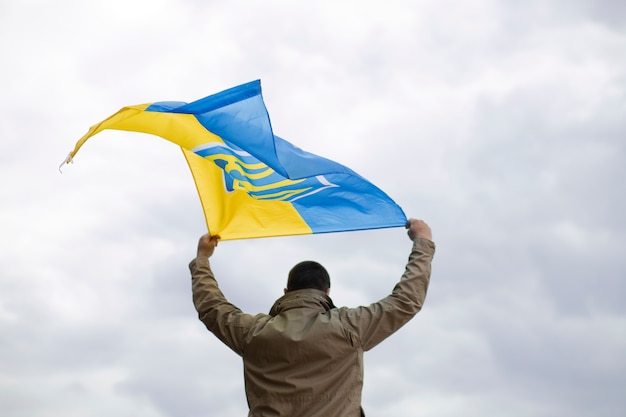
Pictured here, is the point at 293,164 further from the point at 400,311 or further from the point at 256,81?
the point at 400,311

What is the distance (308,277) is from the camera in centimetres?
643

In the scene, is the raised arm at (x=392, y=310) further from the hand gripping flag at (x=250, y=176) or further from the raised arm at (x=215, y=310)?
the hand gripping flag at (x=250, y=176)

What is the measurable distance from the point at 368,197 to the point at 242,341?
244cm

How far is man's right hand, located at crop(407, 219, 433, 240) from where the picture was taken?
273 inches

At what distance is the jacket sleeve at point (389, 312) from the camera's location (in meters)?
6.16

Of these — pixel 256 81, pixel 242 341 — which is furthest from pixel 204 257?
pixel 256 81

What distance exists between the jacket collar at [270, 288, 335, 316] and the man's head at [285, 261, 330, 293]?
0.05 meters

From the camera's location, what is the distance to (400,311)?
6207 mm

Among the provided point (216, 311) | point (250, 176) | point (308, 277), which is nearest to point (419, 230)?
point (308, 277)

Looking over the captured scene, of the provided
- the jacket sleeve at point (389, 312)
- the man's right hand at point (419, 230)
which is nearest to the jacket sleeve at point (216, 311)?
the jacket sleeve at point (389, 312)

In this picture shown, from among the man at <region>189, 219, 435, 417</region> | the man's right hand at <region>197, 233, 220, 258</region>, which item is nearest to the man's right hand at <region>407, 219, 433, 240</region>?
the man at <region>189, 219, 435, 417</region>

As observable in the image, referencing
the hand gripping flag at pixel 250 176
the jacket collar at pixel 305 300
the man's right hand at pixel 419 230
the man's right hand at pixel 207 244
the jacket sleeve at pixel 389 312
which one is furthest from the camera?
the hand gripping flag at pixel 250 176

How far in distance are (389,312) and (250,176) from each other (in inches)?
106

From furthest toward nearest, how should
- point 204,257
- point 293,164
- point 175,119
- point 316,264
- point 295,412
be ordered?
point 175,119
point 293,164
point 204,257
point 316,264
point 295,412
